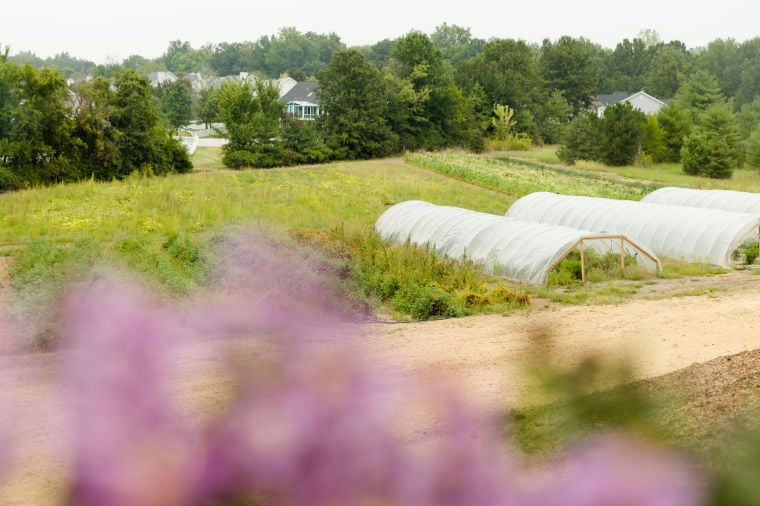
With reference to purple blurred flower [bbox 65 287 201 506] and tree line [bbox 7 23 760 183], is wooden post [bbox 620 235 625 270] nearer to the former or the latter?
purple blurred flower [bbox 65 287 201 506]

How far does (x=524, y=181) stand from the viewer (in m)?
38.2

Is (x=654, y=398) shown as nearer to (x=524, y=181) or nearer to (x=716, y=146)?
(x=524, y=181)

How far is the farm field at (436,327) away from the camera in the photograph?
0.83 metres

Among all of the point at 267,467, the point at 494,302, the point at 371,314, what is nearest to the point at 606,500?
the point at 267,467

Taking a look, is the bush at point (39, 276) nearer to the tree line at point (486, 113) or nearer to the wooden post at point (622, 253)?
the wooden post at point (622, 253)

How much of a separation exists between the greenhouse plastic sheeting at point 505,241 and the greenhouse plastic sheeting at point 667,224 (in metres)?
1.29

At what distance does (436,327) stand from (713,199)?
54.8 feet

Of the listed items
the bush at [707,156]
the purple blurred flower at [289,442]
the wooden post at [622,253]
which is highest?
the purple blurred flower at [289,442]

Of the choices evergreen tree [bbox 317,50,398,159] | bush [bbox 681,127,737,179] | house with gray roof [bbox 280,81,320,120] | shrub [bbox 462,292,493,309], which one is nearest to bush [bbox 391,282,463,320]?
shrub [bbox 462,292,493,309]

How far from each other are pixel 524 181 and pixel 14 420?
1507 inches

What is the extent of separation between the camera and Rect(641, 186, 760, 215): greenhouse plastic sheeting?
2530 centimetres

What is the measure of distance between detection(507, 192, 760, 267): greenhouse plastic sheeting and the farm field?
1.65 metres

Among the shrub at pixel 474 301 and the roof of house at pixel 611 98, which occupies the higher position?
the roof of house at pixel 611 98

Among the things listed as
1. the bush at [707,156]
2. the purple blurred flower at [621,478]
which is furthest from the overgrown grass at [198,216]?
the bush at [707,156]
